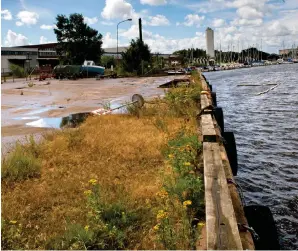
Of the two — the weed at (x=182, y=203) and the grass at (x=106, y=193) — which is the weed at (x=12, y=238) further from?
the weed at (x=182, y=203)

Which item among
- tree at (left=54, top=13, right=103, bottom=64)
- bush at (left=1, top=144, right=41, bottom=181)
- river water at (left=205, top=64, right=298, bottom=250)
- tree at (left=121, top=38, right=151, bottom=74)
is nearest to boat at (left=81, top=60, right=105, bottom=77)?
tree at (left=121, top=38, right=151, bottom=74)

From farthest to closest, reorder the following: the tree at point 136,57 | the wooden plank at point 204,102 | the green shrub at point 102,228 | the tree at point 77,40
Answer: the tree at point 77,40
the tree at point 136,57
the wooden plank at point 204,102
the green shrub at point 102,228

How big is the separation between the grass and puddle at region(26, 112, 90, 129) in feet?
7.28

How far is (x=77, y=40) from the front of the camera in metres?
68.8

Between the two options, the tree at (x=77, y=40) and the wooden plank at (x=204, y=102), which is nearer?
the wooden plank at (x=204, y=102)

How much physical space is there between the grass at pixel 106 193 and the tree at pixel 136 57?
41529 millimetres

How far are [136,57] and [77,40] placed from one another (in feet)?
78.5

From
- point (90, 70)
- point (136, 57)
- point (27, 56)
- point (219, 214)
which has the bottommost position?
point (219, 214)

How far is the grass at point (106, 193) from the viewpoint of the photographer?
370 centimetres

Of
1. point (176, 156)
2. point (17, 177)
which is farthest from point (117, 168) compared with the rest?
point (17, 177)

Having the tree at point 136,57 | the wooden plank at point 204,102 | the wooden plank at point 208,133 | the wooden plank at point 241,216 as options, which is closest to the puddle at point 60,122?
the wooden plank at point 204,102

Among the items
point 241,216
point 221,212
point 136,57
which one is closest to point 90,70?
point 136,57

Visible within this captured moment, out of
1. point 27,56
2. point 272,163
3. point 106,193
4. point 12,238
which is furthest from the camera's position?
point 27,56

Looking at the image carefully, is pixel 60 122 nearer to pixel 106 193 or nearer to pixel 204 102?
pixel 204 102
